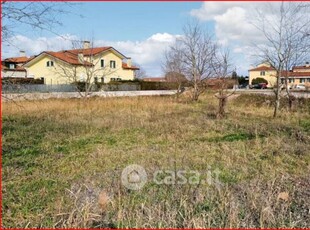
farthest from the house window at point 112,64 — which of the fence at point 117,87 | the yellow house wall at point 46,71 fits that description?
the yellow house wall at point 46,71

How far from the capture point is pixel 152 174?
16.9ft

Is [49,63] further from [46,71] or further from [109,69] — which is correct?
[109,69]

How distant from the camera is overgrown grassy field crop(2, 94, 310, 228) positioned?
342 centimetres

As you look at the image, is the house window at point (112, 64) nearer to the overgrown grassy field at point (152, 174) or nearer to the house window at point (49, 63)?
the house window at point (49, 63)

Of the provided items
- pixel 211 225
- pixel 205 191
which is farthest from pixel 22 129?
pixel 211 225

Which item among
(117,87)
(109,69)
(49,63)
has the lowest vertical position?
(117,87)

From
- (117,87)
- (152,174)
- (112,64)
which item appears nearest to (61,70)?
(112,64)

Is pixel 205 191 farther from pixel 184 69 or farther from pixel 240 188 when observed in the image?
pixel 184 69

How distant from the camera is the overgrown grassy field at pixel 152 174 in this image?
11.2 ft

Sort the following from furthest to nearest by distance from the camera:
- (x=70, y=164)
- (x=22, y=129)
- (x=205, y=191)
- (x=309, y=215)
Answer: (x=22, y=129), (x=70, y=164), (x=205, y=191), (x=309, y=215)

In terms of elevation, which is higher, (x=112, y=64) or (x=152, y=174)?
(x=112, y=64)

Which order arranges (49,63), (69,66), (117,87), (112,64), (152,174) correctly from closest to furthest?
(152,174)
(117,87)
(69,66)
(49,63)
(112,64)

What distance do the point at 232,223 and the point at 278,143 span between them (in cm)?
459

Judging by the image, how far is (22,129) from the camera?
32.8ft
